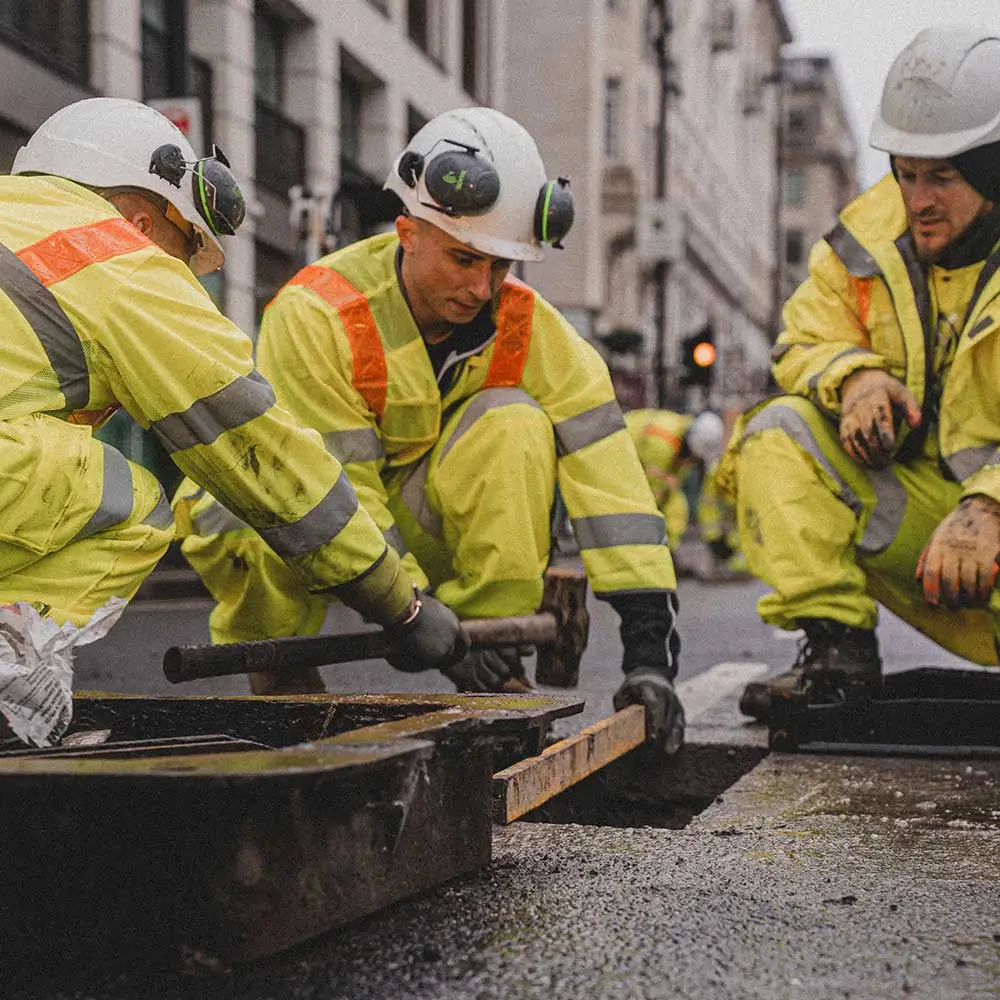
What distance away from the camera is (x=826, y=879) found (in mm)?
2369

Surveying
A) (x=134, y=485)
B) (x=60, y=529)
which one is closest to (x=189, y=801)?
(x=60, y=529)

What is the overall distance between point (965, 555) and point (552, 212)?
4.26 ft

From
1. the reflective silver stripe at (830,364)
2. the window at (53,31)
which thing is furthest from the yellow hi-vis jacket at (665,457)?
the reflective silver stripe at (830,364)

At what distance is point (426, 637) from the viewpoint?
3.13 m

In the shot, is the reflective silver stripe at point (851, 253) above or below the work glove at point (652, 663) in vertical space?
above

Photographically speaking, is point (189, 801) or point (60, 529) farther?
point (60, 529)

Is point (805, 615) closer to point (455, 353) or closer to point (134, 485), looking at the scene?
point (455, 353)

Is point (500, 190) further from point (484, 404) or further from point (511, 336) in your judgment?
point (484, 404)

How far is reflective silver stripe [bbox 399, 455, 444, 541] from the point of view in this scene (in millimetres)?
4027

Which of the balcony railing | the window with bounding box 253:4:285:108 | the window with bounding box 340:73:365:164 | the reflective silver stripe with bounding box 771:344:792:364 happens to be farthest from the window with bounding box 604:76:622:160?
the reflective silver stripe with bounding box 771:344:792:364

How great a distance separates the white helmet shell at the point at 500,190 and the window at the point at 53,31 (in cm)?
851

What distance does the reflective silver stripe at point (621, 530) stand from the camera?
378cm

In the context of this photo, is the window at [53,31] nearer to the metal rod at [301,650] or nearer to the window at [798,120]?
the metal rod at [301,650]

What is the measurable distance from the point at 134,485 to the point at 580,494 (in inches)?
54.3
